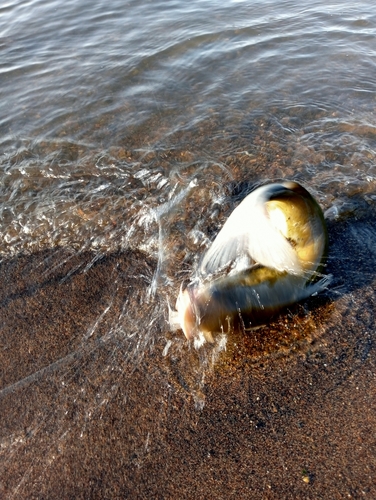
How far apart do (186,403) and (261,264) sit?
1.21 meters

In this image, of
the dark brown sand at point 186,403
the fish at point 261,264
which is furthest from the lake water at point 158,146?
the fish at point 261,264

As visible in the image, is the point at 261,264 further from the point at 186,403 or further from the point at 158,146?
the point at 158,146

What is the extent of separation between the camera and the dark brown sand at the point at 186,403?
2.74 m

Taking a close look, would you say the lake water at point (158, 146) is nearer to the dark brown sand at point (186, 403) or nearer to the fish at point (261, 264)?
the dark brown sand at point (186, 403)

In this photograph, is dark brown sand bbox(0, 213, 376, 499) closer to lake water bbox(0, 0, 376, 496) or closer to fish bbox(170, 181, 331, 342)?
lake water bbox(0, 0, 376, 496)

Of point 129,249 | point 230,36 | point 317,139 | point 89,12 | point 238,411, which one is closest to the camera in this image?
point 238,411

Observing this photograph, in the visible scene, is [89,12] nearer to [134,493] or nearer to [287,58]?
[287,58]

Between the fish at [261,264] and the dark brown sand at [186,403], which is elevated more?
the fish at [261,264]

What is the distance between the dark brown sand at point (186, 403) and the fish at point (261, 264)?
0.22 meters

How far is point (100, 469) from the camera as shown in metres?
2.85

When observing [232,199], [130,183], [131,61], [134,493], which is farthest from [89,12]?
[134,493]

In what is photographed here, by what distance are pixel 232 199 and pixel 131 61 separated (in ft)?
15.3

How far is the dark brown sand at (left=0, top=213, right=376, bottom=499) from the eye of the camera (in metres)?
2.74

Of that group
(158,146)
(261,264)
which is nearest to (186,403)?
(261,264)
